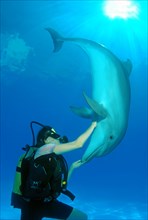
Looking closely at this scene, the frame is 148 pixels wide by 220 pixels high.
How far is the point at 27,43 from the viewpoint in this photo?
86.8 ft

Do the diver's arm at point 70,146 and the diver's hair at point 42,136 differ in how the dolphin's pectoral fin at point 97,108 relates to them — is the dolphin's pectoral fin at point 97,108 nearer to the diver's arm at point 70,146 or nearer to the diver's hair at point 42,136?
the diver's arm at point 70,146

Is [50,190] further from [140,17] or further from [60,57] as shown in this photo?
[60,57]

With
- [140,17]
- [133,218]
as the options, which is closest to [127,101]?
[140,17]

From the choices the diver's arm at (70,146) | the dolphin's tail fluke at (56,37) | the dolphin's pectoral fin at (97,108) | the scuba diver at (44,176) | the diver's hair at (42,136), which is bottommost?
the scuba diver at (44,176)

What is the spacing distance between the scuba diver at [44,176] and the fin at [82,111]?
0.17 metres

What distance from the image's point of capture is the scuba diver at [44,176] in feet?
16.0

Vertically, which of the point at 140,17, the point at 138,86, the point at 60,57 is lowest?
the point at 140,17

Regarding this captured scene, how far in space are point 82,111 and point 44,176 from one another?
118 cm

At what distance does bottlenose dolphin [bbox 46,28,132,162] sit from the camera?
16.1 ft

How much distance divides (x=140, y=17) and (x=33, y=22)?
8560 mm

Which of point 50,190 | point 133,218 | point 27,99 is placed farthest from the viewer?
point 27,99

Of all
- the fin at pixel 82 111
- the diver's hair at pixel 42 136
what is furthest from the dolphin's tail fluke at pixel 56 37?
the diver's hair at pixel 42 136

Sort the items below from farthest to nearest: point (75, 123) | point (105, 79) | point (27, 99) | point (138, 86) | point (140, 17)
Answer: point (75, 123), point (27, 99), point (138, 86), point (140, 17), point (105, 79)

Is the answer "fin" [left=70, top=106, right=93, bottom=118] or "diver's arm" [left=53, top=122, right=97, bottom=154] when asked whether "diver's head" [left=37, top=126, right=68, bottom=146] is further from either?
"fin" [left=70, top=106, right=93, bottom=118]
